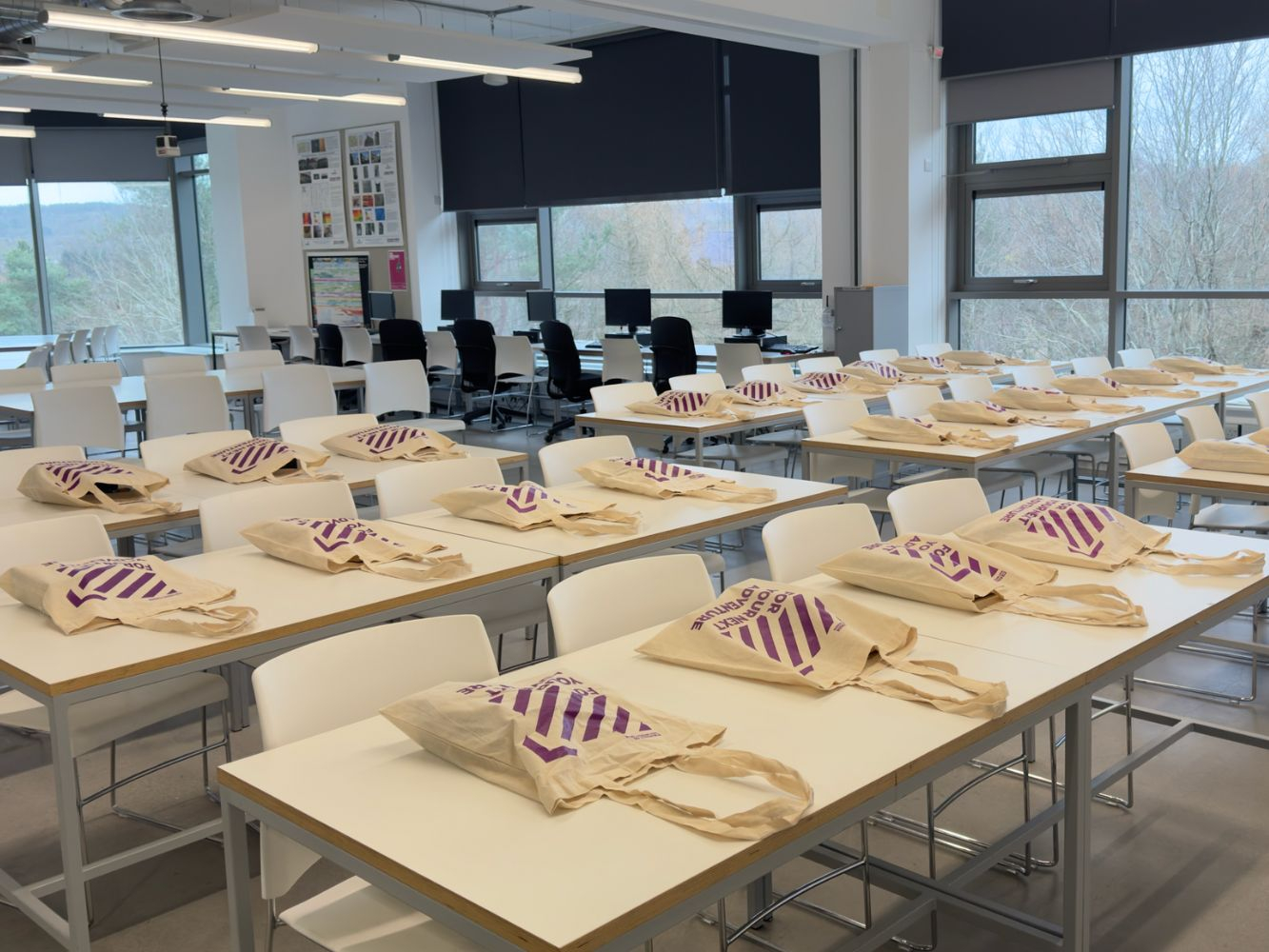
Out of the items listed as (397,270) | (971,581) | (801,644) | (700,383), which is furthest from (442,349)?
(801,644)

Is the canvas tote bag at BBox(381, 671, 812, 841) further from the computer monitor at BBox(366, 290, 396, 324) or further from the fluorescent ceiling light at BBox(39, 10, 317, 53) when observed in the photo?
the computer monitor at BBox(366, 290, 396, 324)

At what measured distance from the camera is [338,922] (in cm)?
183

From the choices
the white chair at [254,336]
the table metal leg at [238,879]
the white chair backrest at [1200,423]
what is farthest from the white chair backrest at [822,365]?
the white chair at [254,336]

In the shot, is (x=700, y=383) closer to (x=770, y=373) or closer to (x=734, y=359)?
(x=770, y=373)

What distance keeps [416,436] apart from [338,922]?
109 inches

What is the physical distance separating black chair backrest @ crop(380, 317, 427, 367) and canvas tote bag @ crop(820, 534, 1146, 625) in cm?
799

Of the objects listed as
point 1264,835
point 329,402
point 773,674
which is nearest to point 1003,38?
point 329,402

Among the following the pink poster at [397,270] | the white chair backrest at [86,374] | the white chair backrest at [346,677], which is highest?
the pink poster at [397,270]

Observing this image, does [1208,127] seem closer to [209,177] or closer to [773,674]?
[773,674]

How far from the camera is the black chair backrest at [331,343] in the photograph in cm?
1093

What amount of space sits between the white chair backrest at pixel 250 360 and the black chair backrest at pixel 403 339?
2.37 m

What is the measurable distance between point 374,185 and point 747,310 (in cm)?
442

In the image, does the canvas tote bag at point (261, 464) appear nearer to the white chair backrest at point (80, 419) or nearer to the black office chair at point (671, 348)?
the white chair backrest at point (80, 419)

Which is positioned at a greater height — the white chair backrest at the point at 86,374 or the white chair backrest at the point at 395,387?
the white chair backrest at the point at 86,374
